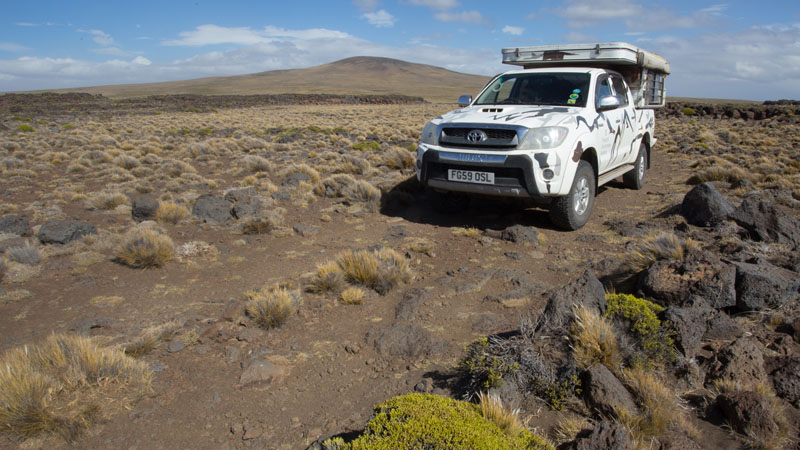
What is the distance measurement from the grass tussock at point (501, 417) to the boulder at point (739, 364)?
136cm

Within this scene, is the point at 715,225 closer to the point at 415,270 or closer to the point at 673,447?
the point at 415,270

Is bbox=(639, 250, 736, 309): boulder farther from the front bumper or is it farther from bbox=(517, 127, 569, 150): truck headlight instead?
bbox=(517, 127, 569, 150): truck headlight

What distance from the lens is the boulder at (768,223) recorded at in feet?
16.2

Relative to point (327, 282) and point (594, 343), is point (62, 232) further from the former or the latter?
point (594, 343)

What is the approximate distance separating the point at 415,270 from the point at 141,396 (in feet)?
9.49

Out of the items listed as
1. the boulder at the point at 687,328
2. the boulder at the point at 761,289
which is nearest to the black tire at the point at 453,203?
the boulder at the point at 761,289

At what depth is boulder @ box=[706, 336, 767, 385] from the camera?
2.81 meters

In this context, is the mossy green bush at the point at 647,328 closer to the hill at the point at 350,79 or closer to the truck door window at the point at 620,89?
the truck door window at the point at 620,89

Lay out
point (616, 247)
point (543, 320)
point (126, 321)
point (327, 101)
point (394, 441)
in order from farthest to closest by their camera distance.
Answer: point (327, 101) → point (616, 247) → point (126, 321) → point (543, 320) → point (394, 441)

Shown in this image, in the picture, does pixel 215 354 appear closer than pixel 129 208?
Yes

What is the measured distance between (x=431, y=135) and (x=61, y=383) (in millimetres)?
4805

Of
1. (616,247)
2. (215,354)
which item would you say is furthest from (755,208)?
(215,354)

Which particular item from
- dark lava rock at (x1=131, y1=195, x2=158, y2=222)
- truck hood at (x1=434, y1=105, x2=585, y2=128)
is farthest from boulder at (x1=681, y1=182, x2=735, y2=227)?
dark lava rock at (x1=131, y1=195, x2=158, y2=222)

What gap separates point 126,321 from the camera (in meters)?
4.10
